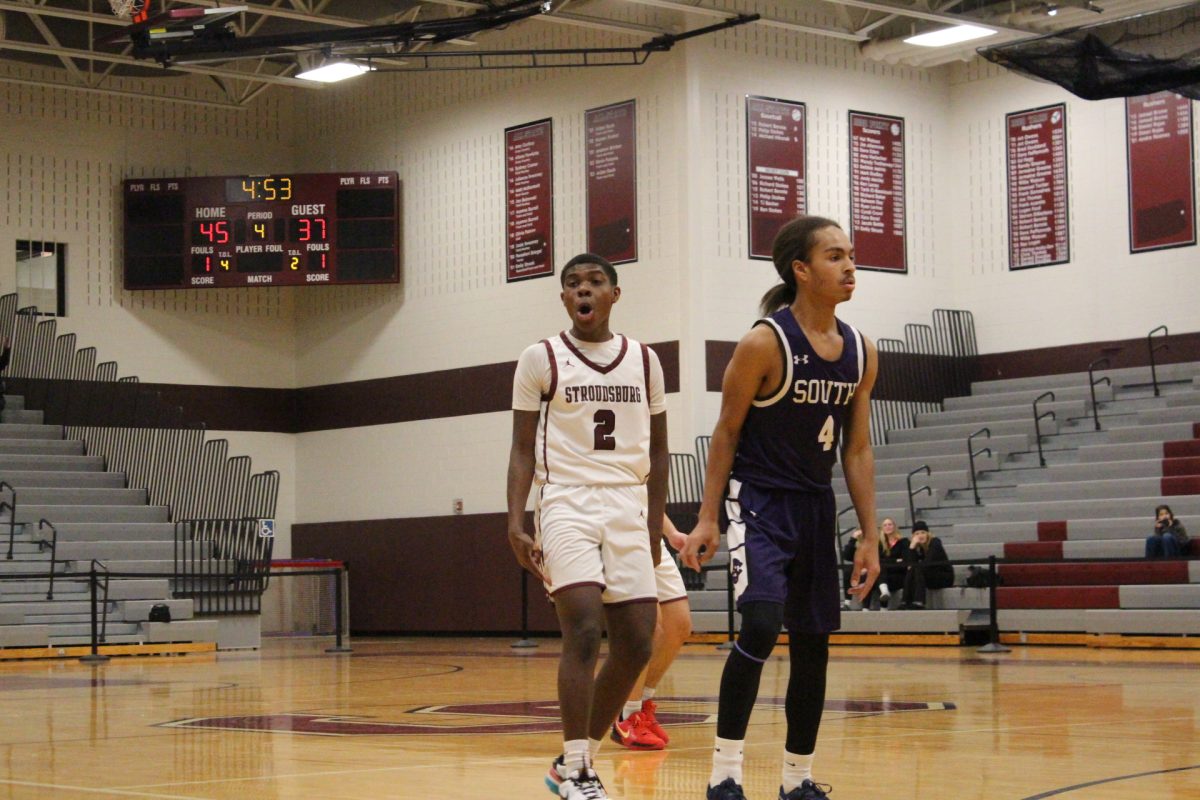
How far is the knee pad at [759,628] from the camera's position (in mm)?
5512

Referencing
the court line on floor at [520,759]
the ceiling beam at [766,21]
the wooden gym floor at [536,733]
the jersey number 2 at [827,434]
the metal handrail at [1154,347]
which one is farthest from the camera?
the metal handrail at [1154,347]

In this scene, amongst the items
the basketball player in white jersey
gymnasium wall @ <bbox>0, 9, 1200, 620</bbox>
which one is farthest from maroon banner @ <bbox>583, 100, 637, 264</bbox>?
the basketball player in white jersey

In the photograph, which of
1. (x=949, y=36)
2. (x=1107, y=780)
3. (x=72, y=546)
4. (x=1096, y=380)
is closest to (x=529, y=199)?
(x=949, y=36)

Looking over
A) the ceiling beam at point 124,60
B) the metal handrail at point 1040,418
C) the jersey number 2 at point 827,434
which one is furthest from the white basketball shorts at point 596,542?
the ceiling beam at point 124,60

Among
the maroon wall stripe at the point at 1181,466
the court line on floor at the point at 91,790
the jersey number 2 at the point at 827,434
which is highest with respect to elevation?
the jersey number 2 at the point at 827,434

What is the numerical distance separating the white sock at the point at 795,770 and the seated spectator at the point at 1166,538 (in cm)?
1362

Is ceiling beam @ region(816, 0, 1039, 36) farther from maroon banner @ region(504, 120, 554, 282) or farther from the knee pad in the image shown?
the knee pad

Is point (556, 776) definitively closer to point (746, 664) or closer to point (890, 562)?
point (746, 664)

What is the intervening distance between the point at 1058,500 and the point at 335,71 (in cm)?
1097

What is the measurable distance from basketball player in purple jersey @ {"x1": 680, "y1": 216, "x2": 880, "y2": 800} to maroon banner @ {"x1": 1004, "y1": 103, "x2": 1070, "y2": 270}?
62.5 feet

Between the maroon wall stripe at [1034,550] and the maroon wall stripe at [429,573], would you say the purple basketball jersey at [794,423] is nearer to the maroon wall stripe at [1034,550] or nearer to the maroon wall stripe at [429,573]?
the maroon wall stripe at [1034,550]

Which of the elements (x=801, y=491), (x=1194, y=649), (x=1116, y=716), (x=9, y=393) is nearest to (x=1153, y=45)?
(x=1116, y=716)

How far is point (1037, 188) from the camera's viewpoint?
24.3 m

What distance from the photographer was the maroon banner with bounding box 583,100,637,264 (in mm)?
23547
